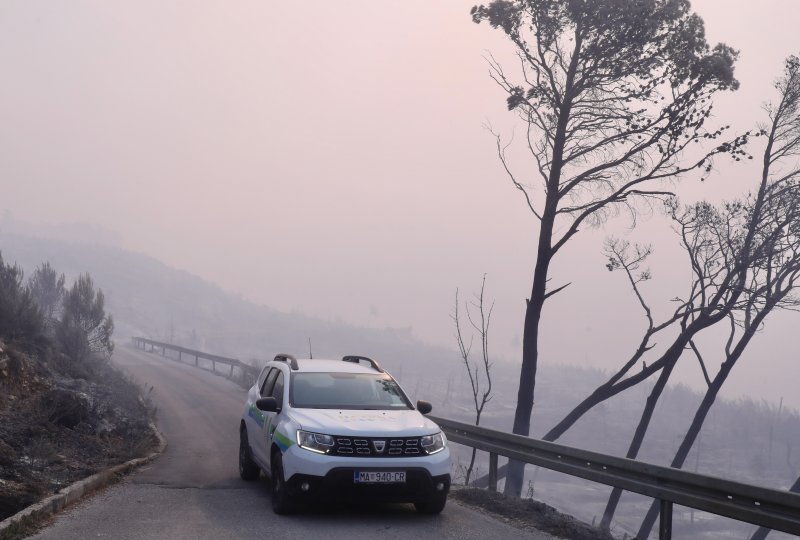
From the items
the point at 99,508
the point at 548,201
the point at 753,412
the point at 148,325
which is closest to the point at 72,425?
the point at 99,508

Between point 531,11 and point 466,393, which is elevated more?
point 531,11

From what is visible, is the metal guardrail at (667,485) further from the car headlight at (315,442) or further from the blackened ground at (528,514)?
the car headlight at (315,442)

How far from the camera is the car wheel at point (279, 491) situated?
854 centimetres

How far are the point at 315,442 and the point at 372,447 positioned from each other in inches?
24.0


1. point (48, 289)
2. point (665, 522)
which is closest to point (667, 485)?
point (665, 522)

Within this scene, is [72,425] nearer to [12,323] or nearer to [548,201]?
[12,323]

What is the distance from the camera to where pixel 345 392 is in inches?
387

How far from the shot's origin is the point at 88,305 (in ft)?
91.6

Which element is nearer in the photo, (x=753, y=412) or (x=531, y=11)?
(x=531, y=11)

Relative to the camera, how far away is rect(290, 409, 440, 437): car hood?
846cm

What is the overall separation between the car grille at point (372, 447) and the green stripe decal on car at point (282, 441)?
1.86 feet

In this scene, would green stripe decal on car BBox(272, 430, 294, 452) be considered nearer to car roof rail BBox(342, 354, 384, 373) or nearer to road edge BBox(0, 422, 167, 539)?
car roof rail BBox(342, 354, 384, 373)

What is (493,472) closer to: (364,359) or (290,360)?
(364,359)

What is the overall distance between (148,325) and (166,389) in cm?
11298
